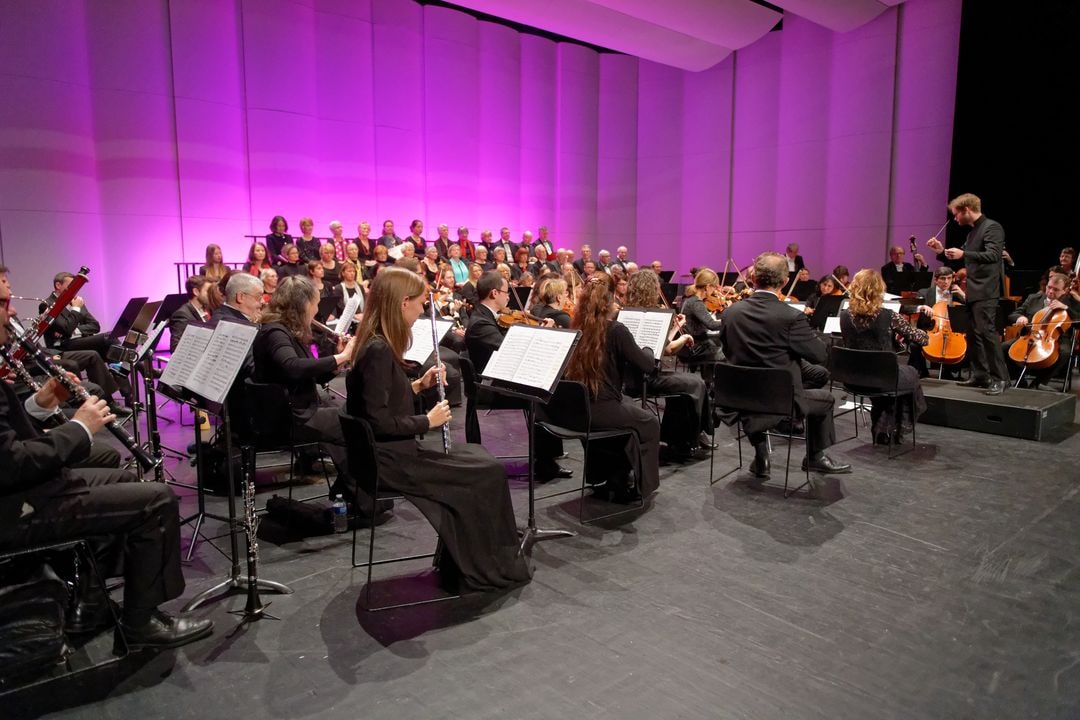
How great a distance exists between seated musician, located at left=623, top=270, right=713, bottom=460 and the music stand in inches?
65.3

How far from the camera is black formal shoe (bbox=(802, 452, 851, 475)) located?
464cm

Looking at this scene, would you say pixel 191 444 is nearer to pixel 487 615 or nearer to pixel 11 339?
pixel 11 339

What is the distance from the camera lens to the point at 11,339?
2.49 m

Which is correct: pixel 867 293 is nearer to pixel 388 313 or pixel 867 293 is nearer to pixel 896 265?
pixel 388 313

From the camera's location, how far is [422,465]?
114 inches

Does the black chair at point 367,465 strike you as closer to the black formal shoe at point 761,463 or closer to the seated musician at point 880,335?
the black formal shoe at point 761,463

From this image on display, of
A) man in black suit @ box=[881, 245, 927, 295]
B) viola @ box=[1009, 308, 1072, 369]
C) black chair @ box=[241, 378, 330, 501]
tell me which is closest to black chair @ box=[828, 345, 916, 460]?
viola @ box=[1009, 308, 1072, 369]

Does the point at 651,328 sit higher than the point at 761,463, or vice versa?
the point at 651,328

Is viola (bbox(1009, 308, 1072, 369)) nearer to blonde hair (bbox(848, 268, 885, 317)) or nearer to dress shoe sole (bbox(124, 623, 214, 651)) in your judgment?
blonde hair (bbox(848, 268, 885, 317))

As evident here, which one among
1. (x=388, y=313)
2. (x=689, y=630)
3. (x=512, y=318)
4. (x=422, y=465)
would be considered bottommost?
(x=689, y=630)

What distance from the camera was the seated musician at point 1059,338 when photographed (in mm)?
6750

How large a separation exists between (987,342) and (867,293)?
2079mm

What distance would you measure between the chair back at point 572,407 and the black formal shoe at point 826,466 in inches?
68.1

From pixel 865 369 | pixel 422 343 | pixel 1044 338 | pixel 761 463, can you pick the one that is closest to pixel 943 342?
pixel 1044 338
